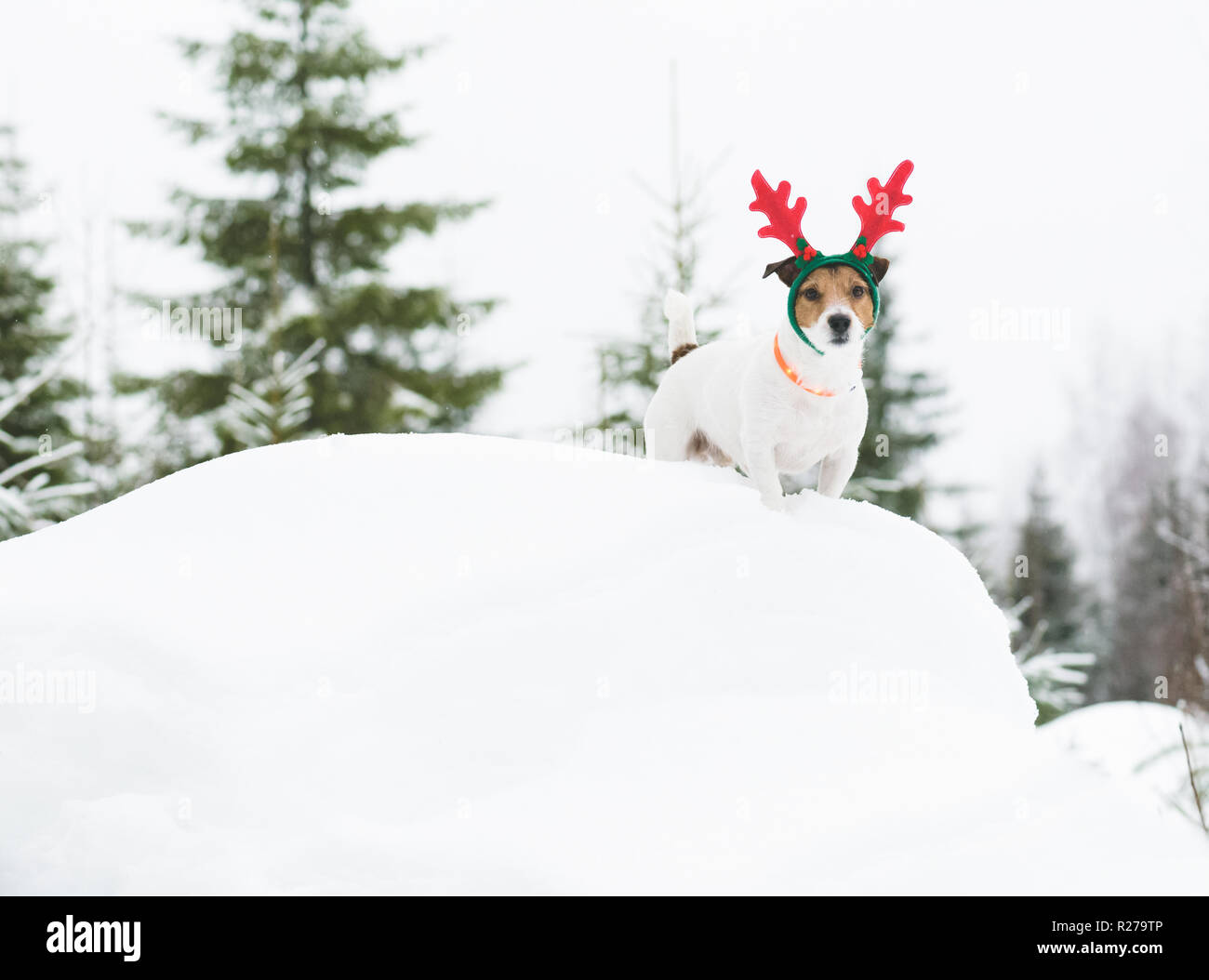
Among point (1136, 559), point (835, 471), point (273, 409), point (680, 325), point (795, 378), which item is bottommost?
point (1136, 559)

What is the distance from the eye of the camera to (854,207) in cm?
284

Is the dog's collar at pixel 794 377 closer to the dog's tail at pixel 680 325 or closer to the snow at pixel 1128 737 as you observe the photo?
the dog's tail at pixel 680 325

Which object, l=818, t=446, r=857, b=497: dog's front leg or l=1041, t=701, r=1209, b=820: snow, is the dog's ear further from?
l=1041, t=701, r=1209, b=820: snow

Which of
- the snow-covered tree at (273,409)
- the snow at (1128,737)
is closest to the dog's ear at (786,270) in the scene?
the snow at (1128,737)

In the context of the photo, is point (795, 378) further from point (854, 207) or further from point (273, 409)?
point (273, 409)

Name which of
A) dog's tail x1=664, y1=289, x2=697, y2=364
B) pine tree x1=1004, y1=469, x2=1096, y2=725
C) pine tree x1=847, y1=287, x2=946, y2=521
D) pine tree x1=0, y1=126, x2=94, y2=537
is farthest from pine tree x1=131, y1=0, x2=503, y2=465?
pine tree x1=1004, y1=469, x2=1096, y2=725

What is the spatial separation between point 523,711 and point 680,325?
7.10ft

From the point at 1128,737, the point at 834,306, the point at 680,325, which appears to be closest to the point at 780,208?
the point at 834,306

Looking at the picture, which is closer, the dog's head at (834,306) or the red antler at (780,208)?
the dog's head at (834,306)

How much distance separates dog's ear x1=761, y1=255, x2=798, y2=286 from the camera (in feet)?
9.18

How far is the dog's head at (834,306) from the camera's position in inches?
104

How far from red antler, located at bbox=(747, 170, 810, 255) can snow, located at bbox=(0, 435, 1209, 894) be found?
2.84 feet

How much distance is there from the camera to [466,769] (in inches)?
80.7
